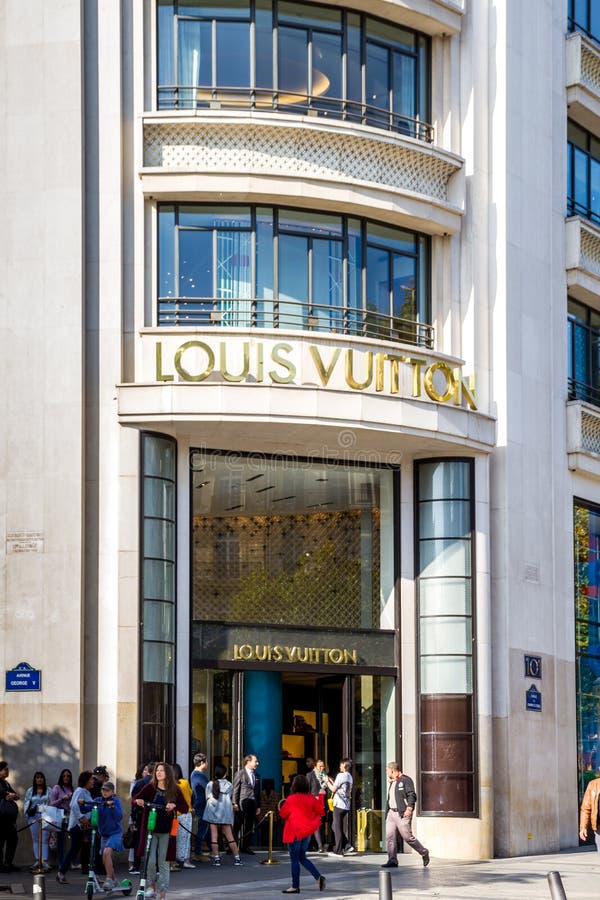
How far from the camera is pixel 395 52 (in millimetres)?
29266

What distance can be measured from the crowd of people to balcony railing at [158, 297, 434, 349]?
7.04 m

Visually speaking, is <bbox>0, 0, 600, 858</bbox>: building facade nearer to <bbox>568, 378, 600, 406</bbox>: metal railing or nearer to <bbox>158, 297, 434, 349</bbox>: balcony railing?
<bbox>158, 297, 434, 349</bbox>: balcony railing

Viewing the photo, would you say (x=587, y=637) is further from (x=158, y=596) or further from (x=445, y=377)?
(x=158, y=596)

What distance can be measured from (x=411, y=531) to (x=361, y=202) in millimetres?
5816

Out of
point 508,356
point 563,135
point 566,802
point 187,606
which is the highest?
point 563,135

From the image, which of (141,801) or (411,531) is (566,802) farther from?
(141,801)

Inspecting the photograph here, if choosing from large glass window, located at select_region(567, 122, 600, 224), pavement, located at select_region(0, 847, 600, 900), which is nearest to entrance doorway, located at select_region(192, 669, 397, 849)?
pavement, located at select_region(0, 847, 600, 900)

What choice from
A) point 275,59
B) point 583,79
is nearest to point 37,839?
point 275,59

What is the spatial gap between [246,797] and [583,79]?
16.2m

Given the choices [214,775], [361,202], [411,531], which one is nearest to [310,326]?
[361,202]

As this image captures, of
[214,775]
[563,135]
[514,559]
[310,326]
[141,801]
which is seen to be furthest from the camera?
[563,135]

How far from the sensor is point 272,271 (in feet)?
89.8

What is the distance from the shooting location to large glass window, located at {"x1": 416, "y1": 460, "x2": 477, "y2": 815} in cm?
2817

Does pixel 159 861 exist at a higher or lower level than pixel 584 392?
lower
